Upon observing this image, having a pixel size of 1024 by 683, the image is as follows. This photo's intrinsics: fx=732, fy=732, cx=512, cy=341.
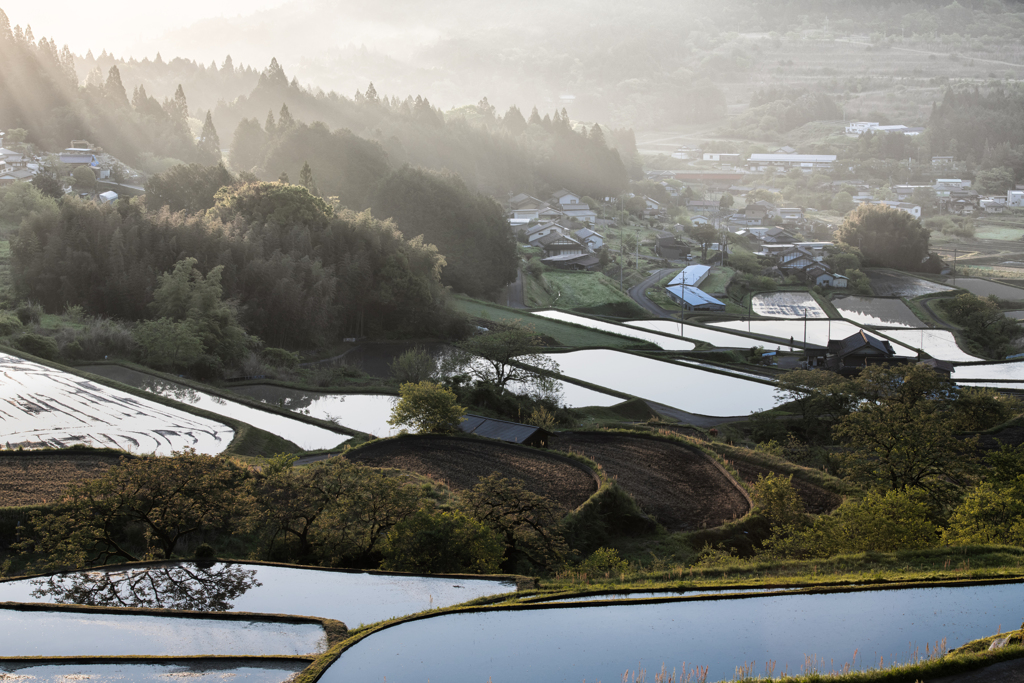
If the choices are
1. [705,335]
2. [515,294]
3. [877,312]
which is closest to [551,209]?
[515,294]

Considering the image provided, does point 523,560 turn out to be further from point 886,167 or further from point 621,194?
point 886,167

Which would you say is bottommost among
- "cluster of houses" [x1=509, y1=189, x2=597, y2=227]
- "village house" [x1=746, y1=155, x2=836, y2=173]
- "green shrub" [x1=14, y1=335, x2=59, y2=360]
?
"green shrub" [x1=14, y1=335, x2=59, y2=360]

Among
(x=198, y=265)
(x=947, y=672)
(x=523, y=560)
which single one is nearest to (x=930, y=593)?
(x=947, y=672)

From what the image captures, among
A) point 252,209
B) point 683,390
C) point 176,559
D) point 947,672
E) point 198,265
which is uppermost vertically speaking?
point 252,209

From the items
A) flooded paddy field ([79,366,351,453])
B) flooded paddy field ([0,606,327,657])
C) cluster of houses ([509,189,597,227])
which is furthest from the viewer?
cluster of houses ([509,189,597,227])

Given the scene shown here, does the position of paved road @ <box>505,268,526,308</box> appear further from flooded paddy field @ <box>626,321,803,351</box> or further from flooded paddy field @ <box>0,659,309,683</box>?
flooded paddy field @ <box>0,659,309,683</box>

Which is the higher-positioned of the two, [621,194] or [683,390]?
[621,194]

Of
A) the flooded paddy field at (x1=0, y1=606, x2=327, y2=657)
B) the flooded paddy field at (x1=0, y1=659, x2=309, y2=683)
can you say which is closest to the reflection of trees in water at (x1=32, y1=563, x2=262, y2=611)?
the flooded paddy field at (x1=0, y1=606, x2=327, y2=657)
